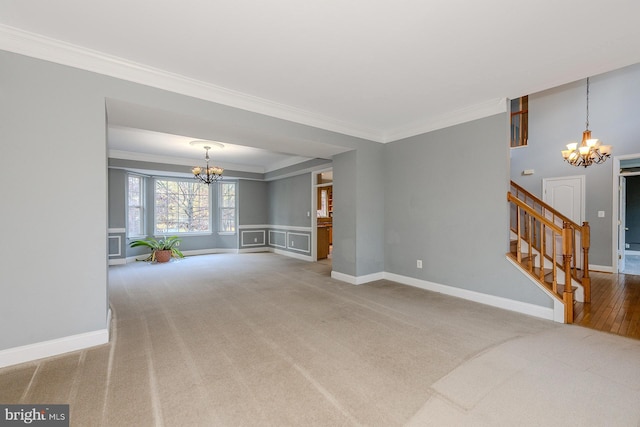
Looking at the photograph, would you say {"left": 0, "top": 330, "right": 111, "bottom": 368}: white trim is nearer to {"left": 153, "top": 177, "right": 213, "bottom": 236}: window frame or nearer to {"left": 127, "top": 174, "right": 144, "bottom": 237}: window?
{"left": 127, "top": 174, "right": 144, "bottom": 237}: window

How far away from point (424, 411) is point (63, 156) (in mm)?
3374

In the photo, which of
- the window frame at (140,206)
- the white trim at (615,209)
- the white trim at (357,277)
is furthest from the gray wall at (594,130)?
the window frame at (140,206)

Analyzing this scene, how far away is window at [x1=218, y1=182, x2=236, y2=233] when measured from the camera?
27.6 ft

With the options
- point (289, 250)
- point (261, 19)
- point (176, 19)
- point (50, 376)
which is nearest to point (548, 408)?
point (261, 19)

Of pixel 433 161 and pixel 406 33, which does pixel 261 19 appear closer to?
pixel 406 33

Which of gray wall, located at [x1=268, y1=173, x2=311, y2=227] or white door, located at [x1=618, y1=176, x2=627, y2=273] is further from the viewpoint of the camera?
gray wall, located at [x1=268, y1=173, x2=311, y2=227]

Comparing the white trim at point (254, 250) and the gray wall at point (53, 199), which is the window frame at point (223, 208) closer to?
the white trim at point (254, 250)

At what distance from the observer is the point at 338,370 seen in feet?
6.60

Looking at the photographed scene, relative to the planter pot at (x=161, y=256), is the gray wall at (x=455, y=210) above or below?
above

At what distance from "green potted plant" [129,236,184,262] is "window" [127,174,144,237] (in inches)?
12.8

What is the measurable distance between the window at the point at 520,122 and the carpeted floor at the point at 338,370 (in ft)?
16.3

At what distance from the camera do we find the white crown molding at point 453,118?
11.2 feet

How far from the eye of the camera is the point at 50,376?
6.39 feet

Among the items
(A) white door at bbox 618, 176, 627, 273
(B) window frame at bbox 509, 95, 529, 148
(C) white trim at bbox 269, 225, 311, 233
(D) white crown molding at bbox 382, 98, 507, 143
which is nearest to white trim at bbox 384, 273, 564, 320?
(D) white crown molding at bbox 382, 98, 507, 143
